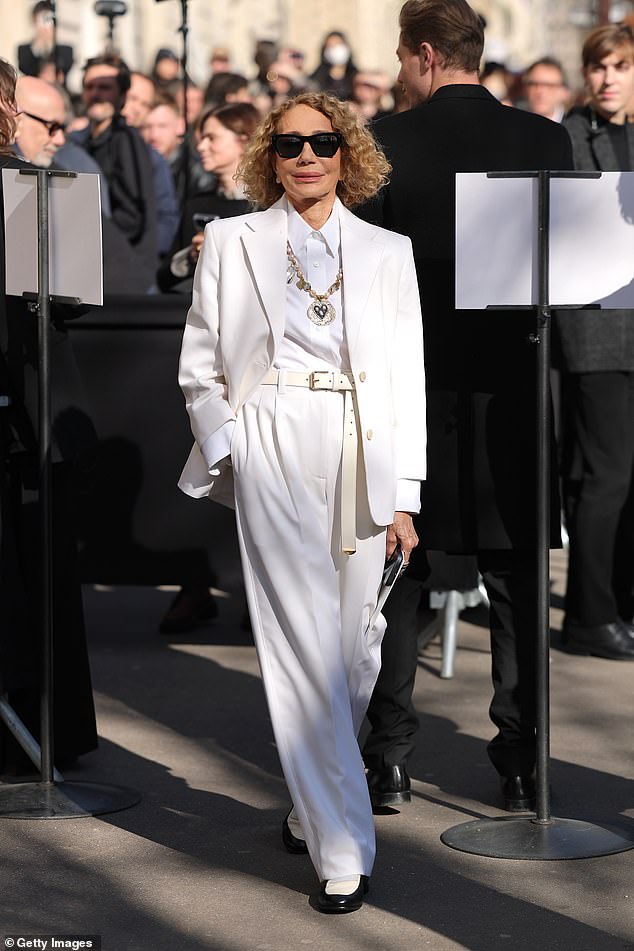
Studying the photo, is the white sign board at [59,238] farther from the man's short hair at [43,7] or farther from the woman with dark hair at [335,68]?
the woman with dark hair at [335,68]

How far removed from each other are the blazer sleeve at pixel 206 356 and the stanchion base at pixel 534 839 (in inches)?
52.7

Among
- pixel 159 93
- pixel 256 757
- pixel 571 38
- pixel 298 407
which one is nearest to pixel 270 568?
pixel 298 407

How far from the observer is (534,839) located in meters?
5.07

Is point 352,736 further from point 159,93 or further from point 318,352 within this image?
point 159,93

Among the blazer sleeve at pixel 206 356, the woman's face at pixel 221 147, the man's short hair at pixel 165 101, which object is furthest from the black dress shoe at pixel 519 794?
the man's short hair at pixel 165 101

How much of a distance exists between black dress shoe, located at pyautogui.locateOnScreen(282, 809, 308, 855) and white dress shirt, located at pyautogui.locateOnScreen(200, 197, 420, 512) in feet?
3.48

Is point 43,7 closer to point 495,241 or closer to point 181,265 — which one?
point 181,265

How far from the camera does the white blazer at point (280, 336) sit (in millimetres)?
4617

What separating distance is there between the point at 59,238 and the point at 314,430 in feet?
4.06

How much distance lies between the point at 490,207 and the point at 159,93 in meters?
8.90

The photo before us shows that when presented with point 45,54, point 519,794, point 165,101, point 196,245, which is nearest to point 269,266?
point 519,794

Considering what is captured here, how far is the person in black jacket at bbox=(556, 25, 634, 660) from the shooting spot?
756cm

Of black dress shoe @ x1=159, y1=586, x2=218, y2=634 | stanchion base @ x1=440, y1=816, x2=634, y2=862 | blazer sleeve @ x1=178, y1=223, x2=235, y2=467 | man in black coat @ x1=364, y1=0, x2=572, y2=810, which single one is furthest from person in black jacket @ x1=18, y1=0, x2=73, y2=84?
stanchion base @ x1=440, y1=816, x2=634, y2=862

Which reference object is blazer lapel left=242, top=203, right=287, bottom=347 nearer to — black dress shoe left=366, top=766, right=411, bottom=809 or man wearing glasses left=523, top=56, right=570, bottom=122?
black dress shoe left=366, top=766, right=411, bottom=809
